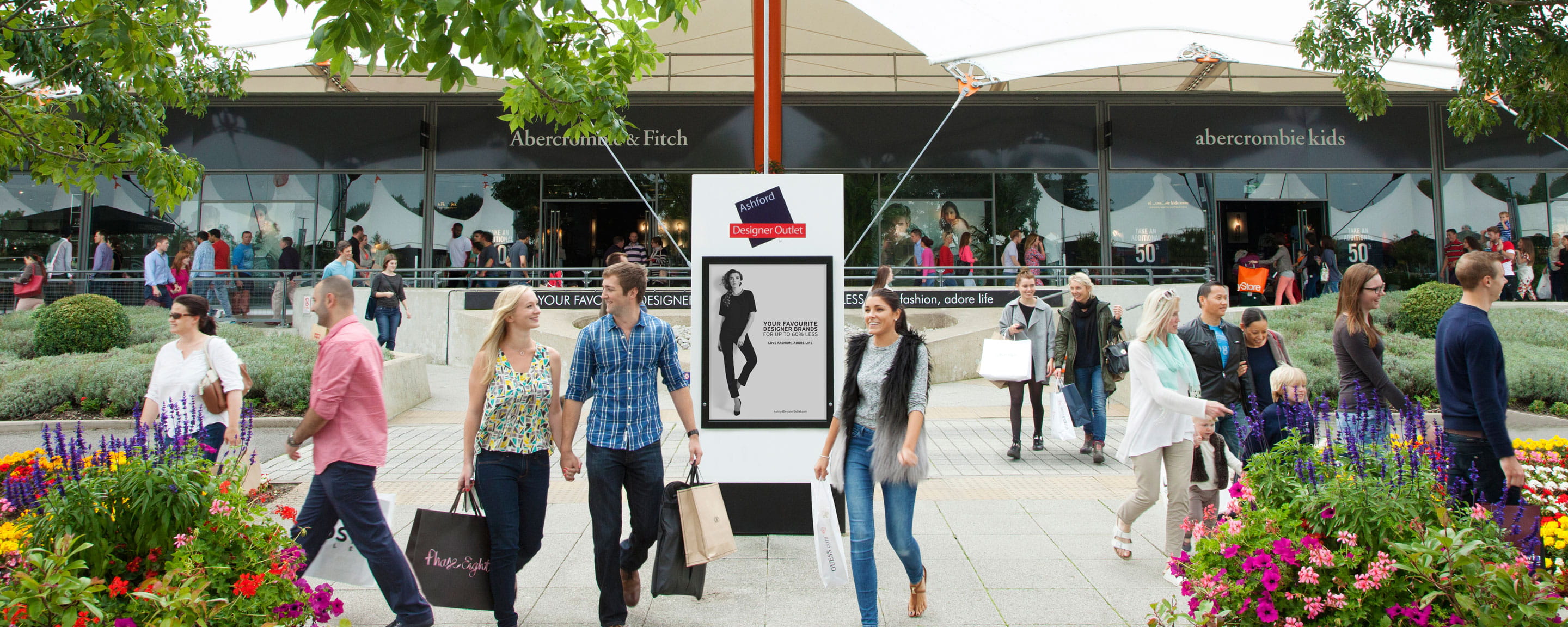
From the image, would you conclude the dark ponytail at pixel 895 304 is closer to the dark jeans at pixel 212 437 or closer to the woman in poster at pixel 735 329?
the woman in poster at pixel 735 329

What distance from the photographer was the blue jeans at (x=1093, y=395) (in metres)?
8.45

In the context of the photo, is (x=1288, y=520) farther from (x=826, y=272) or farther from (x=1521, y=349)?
(x=1521, y=349)

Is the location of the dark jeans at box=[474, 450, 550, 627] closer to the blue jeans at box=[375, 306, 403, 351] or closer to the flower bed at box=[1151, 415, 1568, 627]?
the flower bed at box=[1151, 415, 1568, 627]

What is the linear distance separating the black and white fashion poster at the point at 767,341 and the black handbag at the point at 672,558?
→ 4.45 ft

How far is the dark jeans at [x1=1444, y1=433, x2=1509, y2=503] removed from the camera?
393 cm

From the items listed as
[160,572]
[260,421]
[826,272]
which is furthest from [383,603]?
[260,421]

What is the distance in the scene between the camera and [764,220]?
5730 mm

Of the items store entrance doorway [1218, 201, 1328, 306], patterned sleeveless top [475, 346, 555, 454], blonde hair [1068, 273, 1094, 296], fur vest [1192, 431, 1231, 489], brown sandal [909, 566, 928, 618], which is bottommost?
brown sandal [909, 566, 928, 618]

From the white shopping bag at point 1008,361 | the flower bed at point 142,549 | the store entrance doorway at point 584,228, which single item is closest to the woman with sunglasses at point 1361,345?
the white shopping bag at point 1008,361

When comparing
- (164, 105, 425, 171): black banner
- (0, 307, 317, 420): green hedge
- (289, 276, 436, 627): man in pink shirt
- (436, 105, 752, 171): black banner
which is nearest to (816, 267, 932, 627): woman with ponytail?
(289, 276, 436, 627): man in pink shirt

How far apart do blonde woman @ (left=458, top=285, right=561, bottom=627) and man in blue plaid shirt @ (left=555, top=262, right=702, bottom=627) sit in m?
0.16

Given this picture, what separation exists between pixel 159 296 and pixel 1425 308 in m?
20.7

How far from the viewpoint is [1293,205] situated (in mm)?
19812

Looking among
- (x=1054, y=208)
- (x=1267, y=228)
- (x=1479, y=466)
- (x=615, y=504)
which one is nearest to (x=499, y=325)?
(x=615, y=504)
